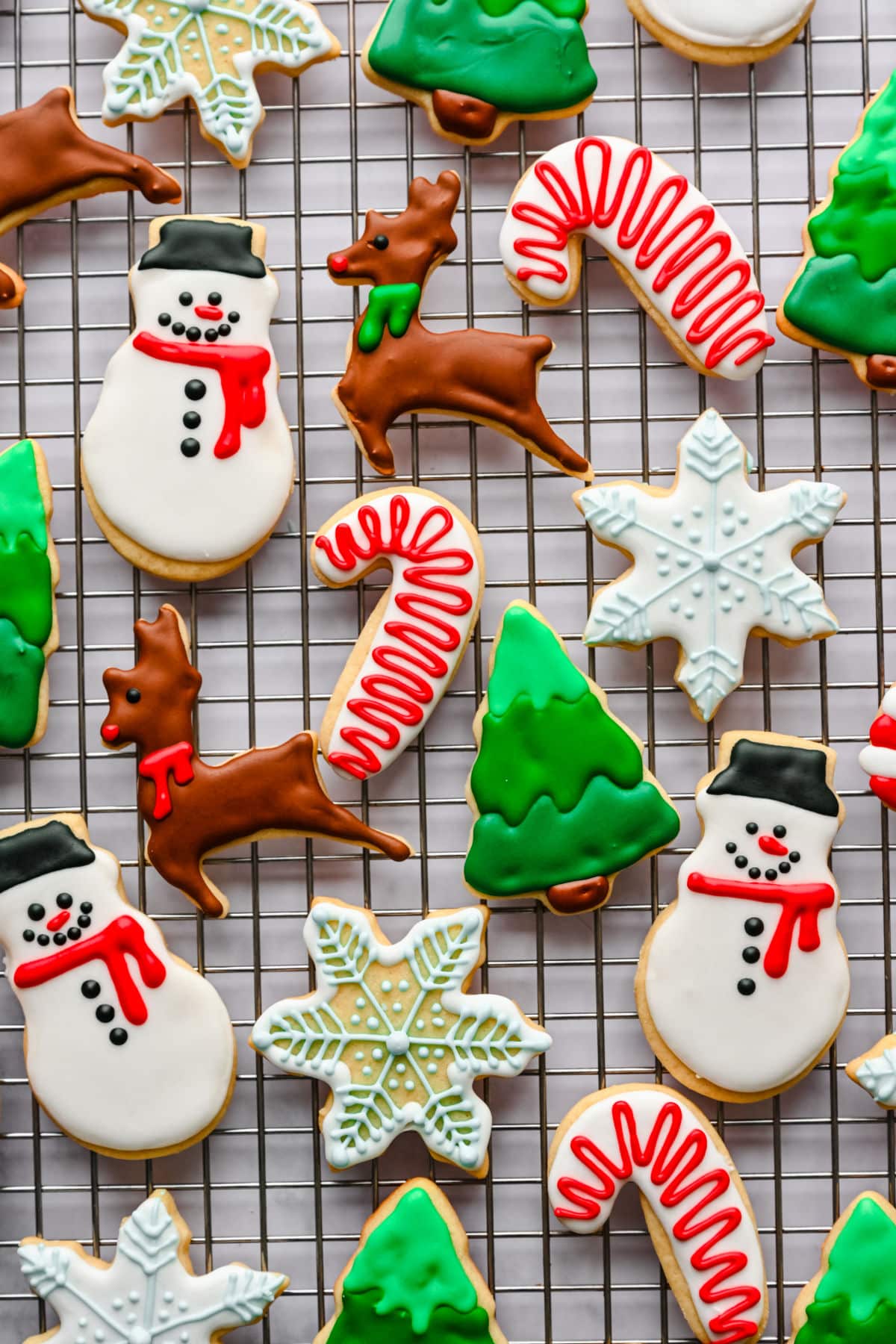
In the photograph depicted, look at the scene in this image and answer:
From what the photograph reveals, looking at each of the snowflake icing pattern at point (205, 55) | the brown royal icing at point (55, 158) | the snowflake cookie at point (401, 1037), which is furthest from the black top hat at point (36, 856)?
the snowflake icing pattern at point (205, 55)

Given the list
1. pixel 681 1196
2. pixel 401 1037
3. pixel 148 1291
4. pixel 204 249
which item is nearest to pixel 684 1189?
pixel 681 1196

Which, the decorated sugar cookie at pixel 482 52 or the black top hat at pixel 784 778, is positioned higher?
the decorated sugar cookie at pixel 482 52

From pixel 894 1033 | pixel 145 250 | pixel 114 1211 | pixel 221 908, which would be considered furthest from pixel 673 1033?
pixel 145 250

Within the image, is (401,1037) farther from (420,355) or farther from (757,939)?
(420,355)

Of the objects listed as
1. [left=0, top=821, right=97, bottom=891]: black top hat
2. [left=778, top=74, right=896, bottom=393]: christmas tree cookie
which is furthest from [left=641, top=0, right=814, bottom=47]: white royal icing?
[left=0, top=821, right=97, bottom=891]: black top hat

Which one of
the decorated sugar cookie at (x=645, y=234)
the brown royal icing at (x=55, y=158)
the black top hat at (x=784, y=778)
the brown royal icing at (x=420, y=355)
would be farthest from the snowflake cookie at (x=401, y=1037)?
the brown royal icing at (x=55, y=158)

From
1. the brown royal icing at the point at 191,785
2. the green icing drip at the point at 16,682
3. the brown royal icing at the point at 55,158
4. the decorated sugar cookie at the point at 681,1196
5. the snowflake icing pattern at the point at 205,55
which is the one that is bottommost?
the decorated sugar cookie at the point at 681,1196

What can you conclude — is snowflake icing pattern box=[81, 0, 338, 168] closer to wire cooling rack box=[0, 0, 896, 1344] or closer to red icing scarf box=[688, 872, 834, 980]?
wire cooling rack box=[0, 0, 896, 1344]

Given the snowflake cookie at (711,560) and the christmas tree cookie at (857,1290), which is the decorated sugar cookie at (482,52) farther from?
the christmas tree cookie at (857,1290)
